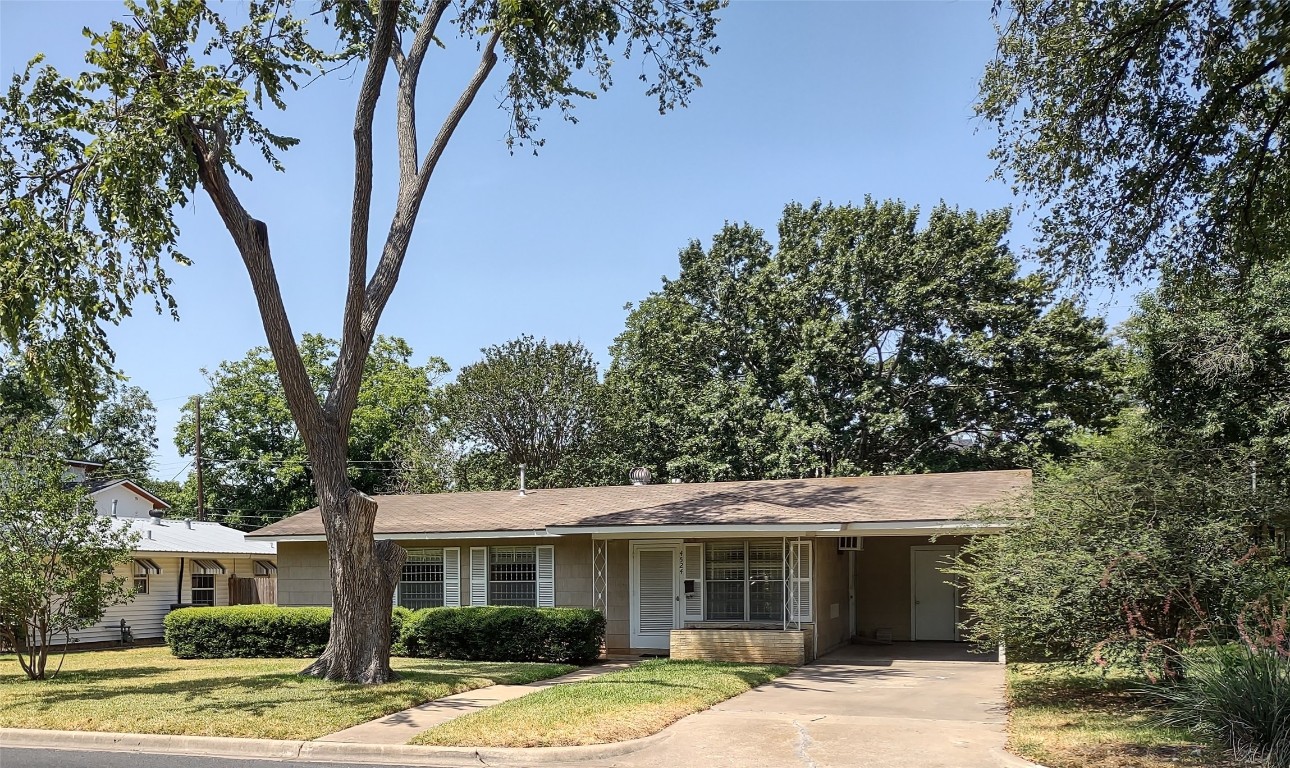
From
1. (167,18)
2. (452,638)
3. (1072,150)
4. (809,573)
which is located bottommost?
(452,638)

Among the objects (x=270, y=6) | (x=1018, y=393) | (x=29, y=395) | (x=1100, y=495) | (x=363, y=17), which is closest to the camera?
(x=1100, y=495)

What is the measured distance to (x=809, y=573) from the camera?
1803 centimetres

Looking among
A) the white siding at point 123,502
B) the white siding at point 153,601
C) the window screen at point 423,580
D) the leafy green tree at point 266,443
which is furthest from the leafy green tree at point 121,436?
the window screen at point 423,580

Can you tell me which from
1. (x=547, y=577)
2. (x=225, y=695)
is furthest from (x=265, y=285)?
(x=547, y=577)

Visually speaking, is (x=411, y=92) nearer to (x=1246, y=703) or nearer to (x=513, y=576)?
(x=513, y=576)

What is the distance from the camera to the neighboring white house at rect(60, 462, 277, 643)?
25.2m

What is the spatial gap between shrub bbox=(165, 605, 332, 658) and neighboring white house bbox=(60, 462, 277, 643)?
410 cm

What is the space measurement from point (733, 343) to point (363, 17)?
56.4 feet

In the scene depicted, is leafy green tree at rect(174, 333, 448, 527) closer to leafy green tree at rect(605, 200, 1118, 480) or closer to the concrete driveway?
A: leafy green tree at rect(605, 200, 1118, 480)

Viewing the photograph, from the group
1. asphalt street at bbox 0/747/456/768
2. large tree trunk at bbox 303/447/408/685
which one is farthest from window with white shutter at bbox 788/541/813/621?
asphalt street at bbox 0/747/456/768

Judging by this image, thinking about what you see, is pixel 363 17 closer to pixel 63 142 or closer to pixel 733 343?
pixel 63 142

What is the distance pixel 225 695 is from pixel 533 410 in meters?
20.0

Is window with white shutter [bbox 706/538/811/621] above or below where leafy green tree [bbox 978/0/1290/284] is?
below

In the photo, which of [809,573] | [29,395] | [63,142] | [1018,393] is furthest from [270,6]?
[29,395]
